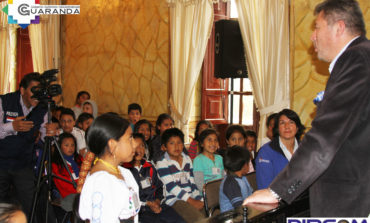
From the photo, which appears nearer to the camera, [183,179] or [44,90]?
[44,90]

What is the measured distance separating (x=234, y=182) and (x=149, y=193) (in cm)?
87

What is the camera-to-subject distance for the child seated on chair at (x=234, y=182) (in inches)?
108

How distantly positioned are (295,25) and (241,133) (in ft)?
5.20

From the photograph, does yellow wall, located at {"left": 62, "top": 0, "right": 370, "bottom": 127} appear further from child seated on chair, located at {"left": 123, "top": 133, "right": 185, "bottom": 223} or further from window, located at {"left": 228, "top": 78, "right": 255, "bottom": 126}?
child seated on chair, located at {"left": 123, "top": 133, "right": 185, "bottom": 223}

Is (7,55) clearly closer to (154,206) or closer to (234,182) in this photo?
(154,206)

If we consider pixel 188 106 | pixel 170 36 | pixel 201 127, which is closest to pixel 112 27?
pixel 170 36

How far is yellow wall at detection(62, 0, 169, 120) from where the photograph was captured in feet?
22.0

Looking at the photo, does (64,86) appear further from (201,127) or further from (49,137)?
(49,137)

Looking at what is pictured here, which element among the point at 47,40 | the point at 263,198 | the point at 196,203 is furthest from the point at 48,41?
the point at 263,198

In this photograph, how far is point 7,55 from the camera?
9648mm

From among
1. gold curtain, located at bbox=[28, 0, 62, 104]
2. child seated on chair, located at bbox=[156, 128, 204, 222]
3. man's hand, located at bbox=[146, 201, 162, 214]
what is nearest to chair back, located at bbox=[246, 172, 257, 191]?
child seated on chair, located at bbox=[156, 128, 204, 222]

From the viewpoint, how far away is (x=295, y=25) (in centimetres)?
479

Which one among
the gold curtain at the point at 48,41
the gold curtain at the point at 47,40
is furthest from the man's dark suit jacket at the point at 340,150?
the gold curtain at the point at 47,40

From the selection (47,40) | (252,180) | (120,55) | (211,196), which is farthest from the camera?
(47,40)
